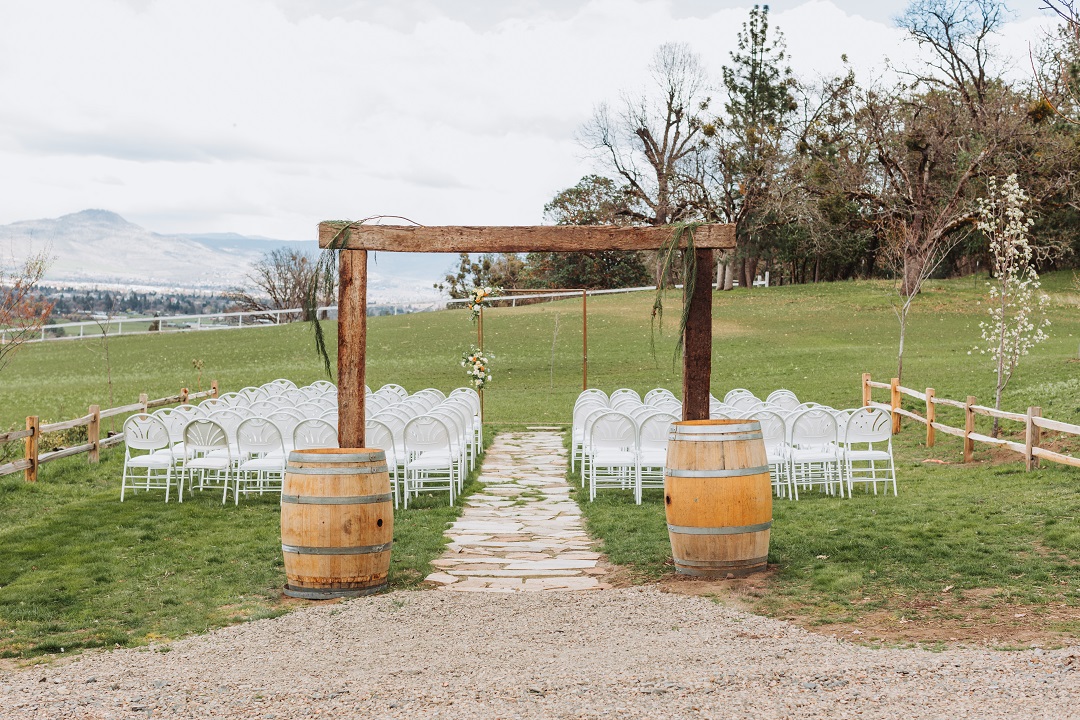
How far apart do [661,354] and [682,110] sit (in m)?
19.3

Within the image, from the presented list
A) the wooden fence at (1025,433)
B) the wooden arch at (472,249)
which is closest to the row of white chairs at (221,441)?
the wooden arch at (472,249)

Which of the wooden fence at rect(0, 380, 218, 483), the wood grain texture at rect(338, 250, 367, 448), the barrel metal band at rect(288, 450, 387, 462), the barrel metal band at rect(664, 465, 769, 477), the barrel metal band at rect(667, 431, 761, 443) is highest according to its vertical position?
the wood grain texture at rect(338, 250, 367, 448)

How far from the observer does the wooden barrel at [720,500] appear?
19.9 feet

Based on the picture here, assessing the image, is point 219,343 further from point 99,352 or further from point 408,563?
point 408,563

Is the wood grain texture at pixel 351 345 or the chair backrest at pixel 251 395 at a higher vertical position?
the wood grain texture at pixel 351 345

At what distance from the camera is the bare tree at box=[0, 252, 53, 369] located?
39.5 feet

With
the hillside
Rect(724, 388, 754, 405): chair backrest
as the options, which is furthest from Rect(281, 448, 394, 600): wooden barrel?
the hillside

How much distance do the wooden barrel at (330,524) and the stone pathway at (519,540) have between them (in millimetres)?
587

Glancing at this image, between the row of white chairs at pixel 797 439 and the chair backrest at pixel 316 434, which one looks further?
the row of white chairs at pixel 797 439

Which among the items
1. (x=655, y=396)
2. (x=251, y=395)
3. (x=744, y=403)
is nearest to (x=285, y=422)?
(x=251, y=395)

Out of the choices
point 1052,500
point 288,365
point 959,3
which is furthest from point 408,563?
point 959,3

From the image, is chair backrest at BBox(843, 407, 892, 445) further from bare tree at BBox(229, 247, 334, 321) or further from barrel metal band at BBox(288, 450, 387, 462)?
bare tree at BBox(229, 247, 334, 321)

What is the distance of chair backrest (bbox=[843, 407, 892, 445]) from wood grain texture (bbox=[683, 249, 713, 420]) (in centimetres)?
273

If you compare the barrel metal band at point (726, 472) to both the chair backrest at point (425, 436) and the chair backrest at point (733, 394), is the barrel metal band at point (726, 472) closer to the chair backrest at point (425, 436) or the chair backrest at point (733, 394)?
the chair backrest at point (425, 436)
